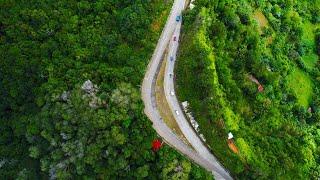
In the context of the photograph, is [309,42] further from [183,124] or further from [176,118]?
[176,118]

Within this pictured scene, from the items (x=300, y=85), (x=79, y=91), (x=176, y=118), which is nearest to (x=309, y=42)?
(x=300, y=85)

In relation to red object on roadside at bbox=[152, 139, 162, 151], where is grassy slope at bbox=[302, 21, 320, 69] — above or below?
above

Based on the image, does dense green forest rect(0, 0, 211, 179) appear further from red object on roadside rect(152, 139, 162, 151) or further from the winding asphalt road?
the winding asphalt road

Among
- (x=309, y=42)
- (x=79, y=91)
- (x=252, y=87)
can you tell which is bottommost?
(x=79, y=91)

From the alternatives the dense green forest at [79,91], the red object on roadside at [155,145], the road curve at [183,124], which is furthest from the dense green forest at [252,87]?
the red object on roadside at [155,145]

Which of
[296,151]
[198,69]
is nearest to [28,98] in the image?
[198,69]

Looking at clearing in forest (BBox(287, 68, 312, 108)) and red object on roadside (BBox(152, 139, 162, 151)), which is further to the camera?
clearing in forest (BBox(287, 68, 312, 108))

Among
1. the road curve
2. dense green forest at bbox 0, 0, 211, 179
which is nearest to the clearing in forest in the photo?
the road curve

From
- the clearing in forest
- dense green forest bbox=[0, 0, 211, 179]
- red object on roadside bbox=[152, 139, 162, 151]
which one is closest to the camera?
dense green forest bbox=[0, 0, 211, 179]
